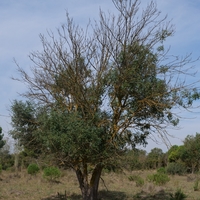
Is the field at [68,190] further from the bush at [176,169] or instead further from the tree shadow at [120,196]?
the bush at [176,169]

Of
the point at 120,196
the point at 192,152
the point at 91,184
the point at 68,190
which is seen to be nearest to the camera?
the point at 91,184

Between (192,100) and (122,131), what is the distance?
2.87 meters

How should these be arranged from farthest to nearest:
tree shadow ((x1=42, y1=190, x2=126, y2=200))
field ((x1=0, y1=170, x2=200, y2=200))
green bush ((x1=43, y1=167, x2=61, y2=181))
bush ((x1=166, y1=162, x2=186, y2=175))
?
bush ((x1=166, y1=162, x2=186, y2=175))
green bush ((x1=43, y1=167, x2=61, y2=181))
field ((x1=0, y1=170, x2=200, y2=200))
tree shadow ((x1=42, y1=190, x2=126, y2=200))

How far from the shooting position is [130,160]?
539 inches

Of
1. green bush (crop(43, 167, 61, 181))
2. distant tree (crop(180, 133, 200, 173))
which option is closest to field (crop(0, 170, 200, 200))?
green bush (crop(43, 167, 61, 181))

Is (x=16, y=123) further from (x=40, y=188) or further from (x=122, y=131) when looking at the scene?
(x=40, y=188)

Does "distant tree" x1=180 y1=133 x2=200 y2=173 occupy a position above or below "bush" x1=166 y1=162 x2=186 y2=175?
above

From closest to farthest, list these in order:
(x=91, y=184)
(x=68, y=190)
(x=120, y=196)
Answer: (x=91, y=184) < (x=120, y=196) < (x=68, y=190)

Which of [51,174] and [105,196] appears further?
[51,174]

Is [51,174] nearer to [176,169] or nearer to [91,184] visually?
[91,184]

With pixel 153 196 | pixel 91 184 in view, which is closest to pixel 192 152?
pixel 153 196

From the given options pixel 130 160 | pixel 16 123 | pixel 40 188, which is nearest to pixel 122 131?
pixel 130 160

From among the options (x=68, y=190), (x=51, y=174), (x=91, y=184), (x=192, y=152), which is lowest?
(x=68, y=190)

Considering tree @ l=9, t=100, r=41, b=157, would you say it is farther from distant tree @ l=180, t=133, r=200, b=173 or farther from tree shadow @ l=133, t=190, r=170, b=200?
distant tree @ l=180, t=133, r=200, b=173
